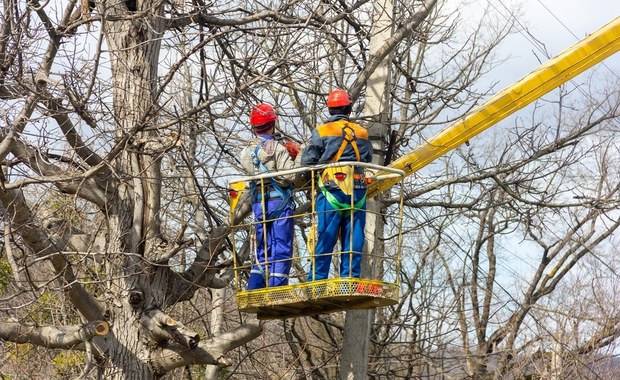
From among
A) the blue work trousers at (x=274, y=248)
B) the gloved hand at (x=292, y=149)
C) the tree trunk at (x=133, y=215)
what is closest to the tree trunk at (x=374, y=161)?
the gloved hand at (x=292, y=149)

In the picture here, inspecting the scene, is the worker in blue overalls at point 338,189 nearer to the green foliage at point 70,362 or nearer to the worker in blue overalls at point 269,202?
the worker in blue overalls at point 269,202

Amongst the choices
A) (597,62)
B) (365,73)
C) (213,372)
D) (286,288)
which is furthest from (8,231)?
(213,372)

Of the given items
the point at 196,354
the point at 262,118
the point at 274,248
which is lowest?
the point at 196,354

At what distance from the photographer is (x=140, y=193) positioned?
9594mm

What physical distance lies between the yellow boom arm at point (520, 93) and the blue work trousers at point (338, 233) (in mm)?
638

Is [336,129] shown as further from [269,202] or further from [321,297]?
[321,297]

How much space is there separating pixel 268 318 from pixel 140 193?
5.81 feet

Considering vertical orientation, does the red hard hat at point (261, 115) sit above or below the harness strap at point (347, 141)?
above

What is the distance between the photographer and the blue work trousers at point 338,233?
8664 mm

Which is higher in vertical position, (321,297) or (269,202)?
(269,202)

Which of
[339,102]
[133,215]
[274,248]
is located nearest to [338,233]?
[274,248]

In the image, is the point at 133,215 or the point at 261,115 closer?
the point at 261,115

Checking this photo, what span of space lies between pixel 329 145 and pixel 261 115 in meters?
0.79

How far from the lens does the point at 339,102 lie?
29.1 ft
